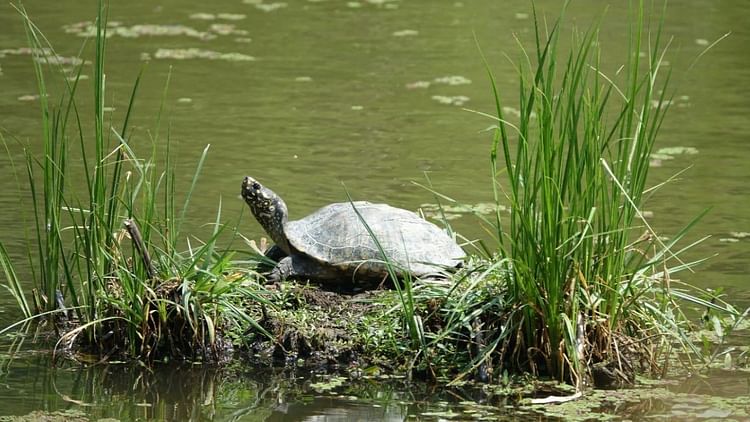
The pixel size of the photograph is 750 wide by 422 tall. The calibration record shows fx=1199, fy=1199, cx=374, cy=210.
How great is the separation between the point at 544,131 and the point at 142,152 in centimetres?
482

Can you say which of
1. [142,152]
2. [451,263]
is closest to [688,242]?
[451,263]

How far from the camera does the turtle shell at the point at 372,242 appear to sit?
5.12 m

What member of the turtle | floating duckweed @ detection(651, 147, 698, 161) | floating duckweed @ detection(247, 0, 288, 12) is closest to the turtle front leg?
the turtle

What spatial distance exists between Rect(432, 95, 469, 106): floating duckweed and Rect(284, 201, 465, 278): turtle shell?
5.19 meters

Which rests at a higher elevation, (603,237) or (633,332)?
(603,237)

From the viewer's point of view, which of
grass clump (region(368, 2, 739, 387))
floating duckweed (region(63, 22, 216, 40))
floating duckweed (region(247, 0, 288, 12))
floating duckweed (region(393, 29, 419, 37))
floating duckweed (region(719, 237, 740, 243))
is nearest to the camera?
grass clump (region(368, 2, 739, 387))

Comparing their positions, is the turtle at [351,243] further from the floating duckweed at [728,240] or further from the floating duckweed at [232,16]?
the floating duckweed at [232,16]

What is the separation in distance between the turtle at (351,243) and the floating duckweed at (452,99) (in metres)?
5.17

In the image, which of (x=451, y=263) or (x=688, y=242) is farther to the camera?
(x=688, y=242)

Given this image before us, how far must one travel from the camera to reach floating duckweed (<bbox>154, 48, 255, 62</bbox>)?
467 inches

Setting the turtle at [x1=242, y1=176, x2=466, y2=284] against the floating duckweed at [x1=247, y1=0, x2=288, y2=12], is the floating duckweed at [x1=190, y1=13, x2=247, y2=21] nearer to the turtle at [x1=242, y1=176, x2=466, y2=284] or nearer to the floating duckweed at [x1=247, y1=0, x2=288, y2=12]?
the floating duckweed at [x1=247, y1=0, x2=288, y2=12]

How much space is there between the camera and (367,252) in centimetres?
511

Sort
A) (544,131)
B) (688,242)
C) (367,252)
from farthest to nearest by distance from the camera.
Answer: (688,242) → (367,252) → (544,131)

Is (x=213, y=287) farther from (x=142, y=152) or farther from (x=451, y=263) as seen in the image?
(x=142, y=152)
